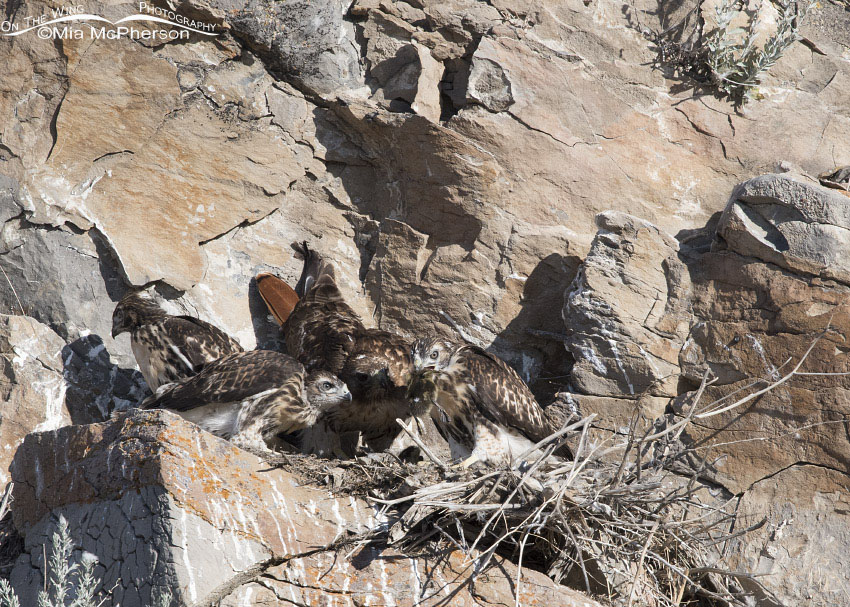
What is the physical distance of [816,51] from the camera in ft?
21.8

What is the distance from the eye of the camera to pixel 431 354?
191 inches

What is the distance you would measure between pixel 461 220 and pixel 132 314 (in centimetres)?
253

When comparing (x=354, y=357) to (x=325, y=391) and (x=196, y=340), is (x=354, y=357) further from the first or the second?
(x=196, y=340)

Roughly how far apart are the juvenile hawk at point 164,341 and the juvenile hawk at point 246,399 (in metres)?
0.36

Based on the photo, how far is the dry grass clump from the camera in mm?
3914

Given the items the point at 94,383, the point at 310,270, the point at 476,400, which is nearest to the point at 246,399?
the point at 476,400

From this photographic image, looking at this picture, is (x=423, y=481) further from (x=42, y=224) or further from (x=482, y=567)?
(x=42, y=224)

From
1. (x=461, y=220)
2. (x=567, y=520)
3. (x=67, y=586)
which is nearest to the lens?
(x=67, y=586)

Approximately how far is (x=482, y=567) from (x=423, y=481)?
56 centimetres

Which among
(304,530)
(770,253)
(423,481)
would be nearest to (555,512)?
(423,481)

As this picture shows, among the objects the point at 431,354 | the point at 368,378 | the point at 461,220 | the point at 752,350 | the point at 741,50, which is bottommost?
the point at 368,378

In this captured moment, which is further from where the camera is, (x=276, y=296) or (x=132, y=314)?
(x=276, y=296)

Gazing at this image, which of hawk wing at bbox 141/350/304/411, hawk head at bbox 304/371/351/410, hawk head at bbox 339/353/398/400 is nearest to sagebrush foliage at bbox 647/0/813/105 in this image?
hawk head at bbox 339/353/398/400

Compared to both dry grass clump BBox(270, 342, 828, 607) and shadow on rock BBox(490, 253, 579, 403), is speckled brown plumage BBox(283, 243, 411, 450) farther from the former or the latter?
dry grass clump BBox(270, 342, 828, 607)
